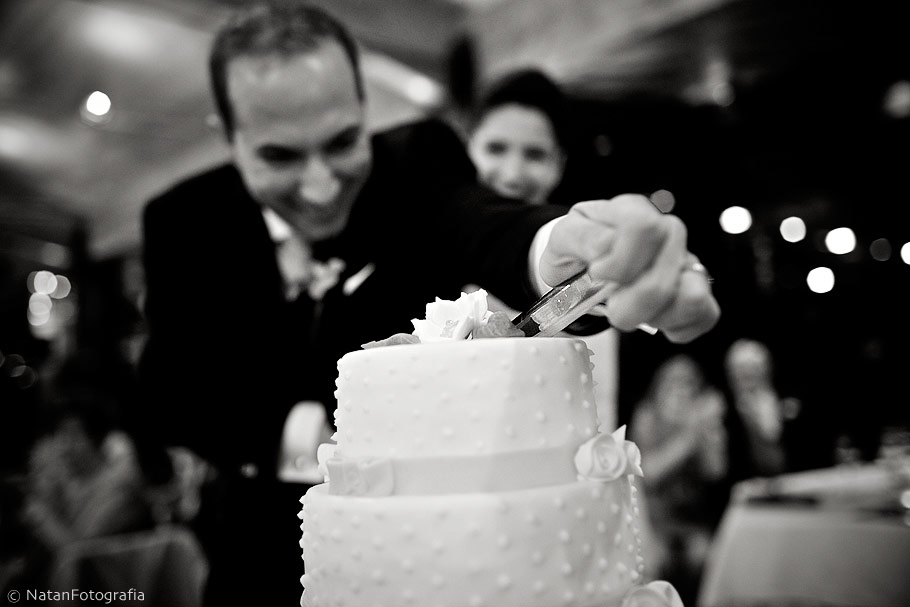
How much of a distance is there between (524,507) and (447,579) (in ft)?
0.41

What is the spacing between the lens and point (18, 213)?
698 cm

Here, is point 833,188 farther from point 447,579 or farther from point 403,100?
point 447,579

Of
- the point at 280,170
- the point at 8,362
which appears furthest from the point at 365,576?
the point at 8,362

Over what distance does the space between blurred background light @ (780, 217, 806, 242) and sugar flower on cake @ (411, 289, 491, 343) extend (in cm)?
756

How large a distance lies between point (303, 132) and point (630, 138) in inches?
183

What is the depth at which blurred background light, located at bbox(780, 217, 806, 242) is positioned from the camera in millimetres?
7590

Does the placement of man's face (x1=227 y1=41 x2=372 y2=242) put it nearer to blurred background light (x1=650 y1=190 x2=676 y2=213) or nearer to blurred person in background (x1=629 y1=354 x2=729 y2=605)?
blurred person in background (x1=629 y1=354 x2=729 y2=605)

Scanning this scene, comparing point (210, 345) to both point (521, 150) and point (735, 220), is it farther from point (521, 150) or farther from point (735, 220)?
point (735, 220)

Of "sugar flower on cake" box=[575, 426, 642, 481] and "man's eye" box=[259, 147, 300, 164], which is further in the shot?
"man's eye" box=[259, 147, 300, 164]

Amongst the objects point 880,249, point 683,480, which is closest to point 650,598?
point 683,480

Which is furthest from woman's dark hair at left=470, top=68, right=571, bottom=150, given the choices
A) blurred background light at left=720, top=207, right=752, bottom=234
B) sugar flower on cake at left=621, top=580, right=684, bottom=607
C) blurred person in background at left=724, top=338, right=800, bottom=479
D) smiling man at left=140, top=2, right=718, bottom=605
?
blurred background light at left=720, top=207, right=752, bottom=234

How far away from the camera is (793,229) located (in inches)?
301

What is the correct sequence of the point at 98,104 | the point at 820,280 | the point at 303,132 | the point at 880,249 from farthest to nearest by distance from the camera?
the point at 820,280 → the point at 880,249 → the point at 98,104 → the point at 303,132

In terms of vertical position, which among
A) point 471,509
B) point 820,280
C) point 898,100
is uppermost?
point 898,100
